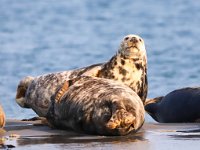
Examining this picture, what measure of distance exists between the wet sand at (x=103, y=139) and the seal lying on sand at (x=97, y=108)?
8 centimetres

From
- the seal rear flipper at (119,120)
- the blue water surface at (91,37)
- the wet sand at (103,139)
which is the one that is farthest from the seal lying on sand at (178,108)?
the seal rear flipper at (119,120)

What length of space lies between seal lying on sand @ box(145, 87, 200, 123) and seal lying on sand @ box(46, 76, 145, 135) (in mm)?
1282

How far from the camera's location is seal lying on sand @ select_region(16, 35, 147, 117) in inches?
447

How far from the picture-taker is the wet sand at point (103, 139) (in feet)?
27.7

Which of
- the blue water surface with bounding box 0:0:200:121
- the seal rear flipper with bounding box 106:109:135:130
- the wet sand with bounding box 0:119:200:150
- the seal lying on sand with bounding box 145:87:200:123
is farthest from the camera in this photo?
the blue water surface with bounding box 0:0:200:121

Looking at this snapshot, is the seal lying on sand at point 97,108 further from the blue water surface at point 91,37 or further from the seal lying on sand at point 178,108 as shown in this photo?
the blue water surface at point 91,37

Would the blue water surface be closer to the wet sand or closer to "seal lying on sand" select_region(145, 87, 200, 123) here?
"seal lying on sand" select_region(145, 87, 200, 123)

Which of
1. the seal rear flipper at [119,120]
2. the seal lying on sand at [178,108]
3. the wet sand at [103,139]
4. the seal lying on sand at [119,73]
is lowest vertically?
the wet sand at [103,139]

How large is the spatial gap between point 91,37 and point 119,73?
1537 centimetres

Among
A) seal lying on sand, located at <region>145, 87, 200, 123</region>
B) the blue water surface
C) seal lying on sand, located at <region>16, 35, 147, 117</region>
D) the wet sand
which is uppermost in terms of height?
the blue water surface

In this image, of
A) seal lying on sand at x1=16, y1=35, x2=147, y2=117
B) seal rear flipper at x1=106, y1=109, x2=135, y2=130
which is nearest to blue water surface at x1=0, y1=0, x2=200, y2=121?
seal lying on sand at x1=16, y1=35, x2=147, y2=117

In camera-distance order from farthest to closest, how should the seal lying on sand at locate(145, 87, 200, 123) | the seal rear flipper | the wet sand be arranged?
the seal lying on sand at locate(145, 87, 200, 123)
the seal rear flipper
the wet sand

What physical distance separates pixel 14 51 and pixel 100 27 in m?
6.39

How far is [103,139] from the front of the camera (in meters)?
8.91
